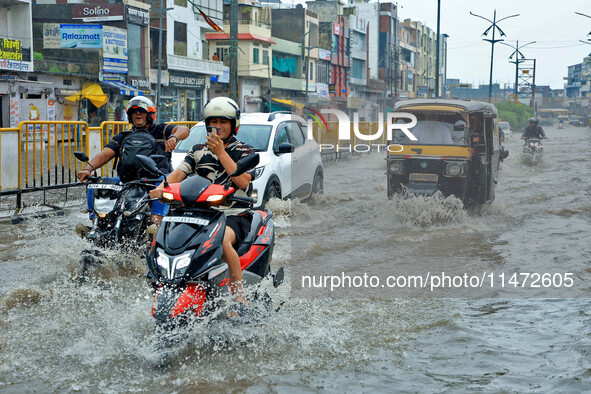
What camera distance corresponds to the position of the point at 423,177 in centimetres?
1190

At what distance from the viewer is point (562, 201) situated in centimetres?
1487

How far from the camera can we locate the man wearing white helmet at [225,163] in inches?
188

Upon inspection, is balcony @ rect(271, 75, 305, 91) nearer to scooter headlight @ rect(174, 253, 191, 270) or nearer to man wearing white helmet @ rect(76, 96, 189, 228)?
man wearing white helmet @ rect(76, 96, 189, 228)

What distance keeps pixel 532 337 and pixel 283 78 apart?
59.9 m

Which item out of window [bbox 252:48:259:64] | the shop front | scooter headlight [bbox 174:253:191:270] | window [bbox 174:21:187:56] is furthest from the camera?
window [bbox 252:48:259:64]

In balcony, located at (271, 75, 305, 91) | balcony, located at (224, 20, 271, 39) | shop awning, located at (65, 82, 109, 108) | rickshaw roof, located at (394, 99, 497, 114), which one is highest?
balcony, located at (224, 20, 271, 39)

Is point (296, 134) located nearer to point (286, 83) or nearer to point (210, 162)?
point (210, 162)

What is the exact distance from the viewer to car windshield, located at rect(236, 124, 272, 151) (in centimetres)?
1175

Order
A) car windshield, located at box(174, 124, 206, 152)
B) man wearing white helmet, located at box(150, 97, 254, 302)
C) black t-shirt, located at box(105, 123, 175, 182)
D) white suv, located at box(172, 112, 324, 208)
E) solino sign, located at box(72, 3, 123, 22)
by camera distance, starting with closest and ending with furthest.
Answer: man wearing white helmet, located at box(150, 97, 254, 302), black t-shirt, located at box(105, 123, 175, 182), white suv, located at box(172, 112, 324, 208), car windshield, located at box(174, 124, 206, 152), solino sign, located at box(72, 3, 123, 22)

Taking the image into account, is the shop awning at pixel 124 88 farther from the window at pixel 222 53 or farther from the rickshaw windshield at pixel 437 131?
the rickshaw windshield at pixel 437 131

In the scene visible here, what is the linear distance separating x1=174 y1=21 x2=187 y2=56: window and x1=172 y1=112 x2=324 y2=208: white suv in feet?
127

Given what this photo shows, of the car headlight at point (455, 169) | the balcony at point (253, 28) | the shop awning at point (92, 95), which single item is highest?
the balcony at point (253, 28)

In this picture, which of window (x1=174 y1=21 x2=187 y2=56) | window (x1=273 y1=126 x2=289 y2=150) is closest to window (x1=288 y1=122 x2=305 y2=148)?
window (x1=273 y1=126 x2=289 y2=150)

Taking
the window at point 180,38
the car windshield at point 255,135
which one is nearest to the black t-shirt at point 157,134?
the car windshield at point 255,135
